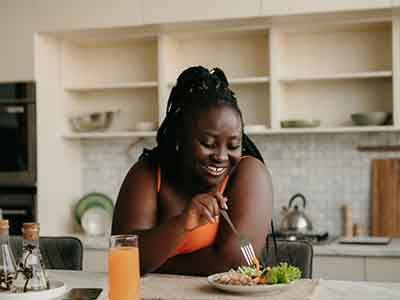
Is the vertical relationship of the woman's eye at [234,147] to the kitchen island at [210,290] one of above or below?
above

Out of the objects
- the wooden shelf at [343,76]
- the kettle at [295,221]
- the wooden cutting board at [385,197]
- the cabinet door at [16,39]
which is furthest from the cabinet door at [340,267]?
the cabinet door at [16,39]

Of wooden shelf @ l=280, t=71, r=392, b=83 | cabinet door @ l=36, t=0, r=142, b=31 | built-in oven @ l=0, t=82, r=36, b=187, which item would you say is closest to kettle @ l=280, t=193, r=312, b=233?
wooden shelf @ l=280, t=71, r=392, b=83

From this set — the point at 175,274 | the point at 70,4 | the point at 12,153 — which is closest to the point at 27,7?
the point at 70,4

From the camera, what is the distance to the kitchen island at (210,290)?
6.16ft

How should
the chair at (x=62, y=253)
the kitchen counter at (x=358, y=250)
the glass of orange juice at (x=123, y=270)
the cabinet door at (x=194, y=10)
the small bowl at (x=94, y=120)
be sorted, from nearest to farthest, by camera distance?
the glass of orange juice at (x=123, y=270)
the chair at (x=62, y=253)
the kitchen counter at (x=358, y=250)
the cabinet door at (x=194, y=10)
the small bowl at (x=94, y=120)

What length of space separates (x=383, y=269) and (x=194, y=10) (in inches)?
67.7

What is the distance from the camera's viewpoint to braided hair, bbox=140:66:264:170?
2.20m

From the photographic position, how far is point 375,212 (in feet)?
14.0

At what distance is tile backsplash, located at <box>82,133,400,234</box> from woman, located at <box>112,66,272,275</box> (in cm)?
211

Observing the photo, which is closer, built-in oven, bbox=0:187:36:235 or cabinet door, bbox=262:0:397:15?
cabinet door, bbox=262:0:397:15

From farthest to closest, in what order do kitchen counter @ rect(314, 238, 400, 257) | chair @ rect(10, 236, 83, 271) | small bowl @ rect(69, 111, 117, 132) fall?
small bowl @ rect(69, 111, 117, 132) → kitchen counter @ rect(314, 238, 400, 257) → chair @ rect(10, 236, 83, 271)

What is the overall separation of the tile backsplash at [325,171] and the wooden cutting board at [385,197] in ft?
0.15

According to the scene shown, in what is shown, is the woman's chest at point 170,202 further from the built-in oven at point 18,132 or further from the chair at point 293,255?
the built-in oven at point 18,132

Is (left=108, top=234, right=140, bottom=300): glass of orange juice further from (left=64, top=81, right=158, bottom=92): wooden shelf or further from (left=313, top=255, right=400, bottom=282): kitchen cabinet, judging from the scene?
(left=64, top=81, right=158, bottom=92): wooden shelf
